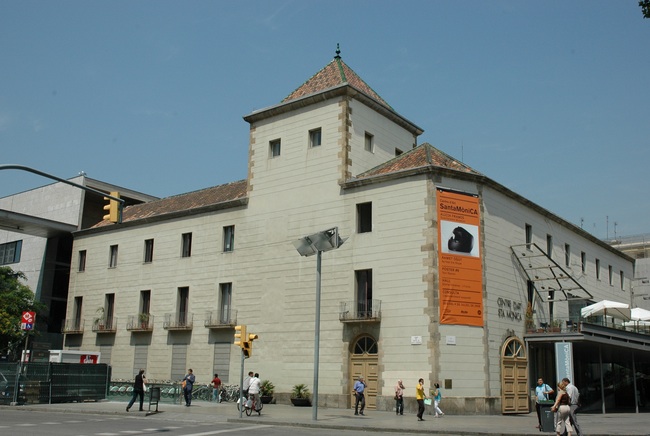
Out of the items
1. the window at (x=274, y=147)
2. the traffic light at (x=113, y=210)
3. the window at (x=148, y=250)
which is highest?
the window at (x=274, y=147)

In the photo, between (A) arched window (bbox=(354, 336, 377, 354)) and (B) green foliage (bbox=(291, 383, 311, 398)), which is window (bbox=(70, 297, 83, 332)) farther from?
(A) arched window (bbox=(354, 336, 377, 354))

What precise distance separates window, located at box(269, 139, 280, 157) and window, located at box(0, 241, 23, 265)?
2821 cm

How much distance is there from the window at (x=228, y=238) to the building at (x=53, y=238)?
15719 mm

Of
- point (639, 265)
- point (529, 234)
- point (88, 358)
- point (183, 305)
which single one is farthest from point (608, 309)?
point (639, 265)

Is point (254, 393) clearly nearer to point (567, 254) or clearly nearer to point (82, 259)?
point (567, 254)

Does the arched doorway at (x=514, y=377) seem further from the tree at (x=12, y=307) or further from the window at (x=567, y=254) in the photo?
the tree at (x=12, y=307)

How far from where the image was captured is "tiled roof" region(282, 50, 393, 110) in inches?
1486

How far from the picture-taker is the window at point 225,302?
1486 inches

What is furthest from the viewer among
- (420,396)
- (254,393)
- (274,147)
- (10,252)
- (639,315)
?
(10,252)

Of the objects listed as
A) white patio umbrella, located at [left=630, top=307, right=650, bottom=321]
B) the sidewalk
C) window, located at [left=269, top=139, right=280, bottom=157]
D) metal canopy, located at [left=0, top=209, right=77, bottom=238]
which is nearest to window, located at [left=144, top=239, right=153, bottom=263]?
metal canopy, located at [left=0, top=209, right=77, bottom=238]

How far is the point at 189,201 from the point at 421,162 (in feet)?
60.4

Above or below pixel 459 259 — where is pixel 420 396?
below

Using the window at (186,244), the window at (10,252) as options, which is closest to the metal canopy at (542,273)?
the window at (186,244)

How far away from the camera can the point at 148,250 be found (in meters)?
43.7
